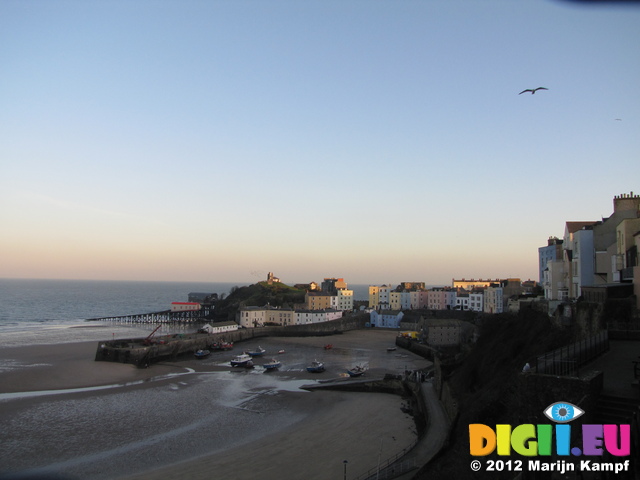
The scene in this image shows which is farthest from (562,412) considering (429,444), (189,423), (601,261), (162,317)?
(162,317)

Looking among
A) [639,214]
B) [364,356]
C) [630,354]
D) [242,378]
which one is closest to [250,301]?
[364,356]

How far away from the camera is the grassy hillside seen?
94438 millimetres

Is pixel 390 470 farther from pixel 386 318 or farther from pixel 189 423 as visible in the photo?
pixel 386 318

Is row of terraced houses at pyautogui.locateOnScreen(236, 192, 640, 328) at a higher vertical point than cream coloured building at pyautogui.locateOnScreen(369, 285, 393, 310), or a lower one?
higher

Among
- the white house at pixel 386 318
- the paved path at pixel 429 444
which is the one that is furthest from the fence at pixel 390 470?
the white house at pixel 386 318

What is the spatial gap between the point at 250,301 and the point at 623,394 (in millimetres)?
90564

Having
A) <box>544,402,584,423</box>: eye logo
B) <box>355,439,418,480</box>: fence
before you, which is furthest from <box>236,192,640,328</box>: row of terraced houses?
<box>544,402,584,423</box>: eye logo

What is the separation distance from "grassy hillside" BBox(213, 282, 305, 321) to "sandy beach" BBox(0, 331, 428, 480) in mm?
54536

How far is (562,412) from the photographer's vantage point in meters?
8.31

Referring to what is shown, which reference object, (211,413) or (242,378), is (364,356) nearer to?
(242,378)

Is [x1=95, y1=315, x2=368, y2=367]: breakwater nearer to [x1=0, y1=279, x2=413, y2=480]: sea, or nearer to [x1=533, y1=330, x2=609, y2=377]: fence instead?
[x1=0, y1=279, x2=413, y2=480]: sea

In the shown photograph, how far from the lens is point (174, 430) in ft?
74.0

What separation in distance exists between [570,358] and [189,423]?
62.8ft

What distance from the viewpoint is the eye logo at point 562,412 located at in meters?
8.20
